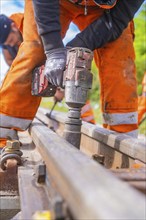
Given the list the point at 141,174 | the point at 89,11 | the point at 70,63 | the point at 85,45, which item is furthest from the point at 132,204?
the point at 89,11

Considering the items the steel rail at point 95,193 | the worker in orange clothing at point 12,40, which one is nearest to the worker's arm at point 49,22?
the steel rail at point 95,193

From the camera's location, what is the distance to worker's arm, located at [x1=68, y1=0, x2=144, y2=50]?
2582 mm

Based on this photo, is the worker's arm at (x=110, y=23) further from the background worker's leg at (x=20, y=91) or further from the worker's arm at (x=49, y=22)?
the background worker's leg at (x=20, y=91)

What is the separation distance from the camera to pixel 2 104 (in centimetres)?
267

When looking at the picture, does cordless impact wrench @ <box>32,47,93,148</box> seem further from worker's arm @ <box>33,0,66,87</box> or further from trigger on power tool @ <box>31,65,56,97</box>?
trigger on power tool @ <box>31,65,56,97</box>

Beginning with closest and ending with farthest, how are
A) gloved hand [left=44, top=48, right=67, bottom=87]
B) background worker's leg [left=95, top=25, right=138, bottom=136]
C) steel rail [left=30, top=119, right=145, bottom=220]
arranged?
steel rail [left=30, top=119, right=145, bottom=220]
gloved hand [left=44, top=48, right=67, bottom=87]
background worker's leg [left=95, top=25, right=138, bottom=136]

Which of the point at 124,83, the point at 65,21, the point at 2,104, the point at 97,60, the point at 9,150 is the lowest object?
the point at 9,150

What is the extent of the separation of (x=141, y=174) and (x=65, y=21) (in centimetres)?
189

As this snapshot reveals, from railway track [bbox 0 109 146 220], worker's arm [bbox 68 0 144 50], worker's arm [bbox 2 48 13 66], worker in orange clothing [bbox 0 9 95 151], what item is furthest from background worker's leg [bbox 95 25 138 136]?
worker's arm [bbox 2 48 13 66]

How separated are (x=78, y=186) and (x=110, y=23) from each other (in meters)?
2.02

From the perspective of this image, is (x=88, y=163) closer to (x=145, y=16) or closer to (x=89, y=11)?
(x=89, y=11)

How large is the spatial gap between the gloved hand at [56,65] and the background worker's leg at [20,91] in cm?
39

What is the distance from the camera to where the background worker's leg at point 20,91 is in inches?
105

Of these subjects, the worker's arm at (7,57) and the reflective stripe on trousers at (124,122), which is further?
the worker's arm at (7,57)
